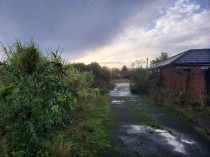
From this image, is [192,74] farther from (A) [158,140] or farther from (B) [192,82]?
(A) [158,140]

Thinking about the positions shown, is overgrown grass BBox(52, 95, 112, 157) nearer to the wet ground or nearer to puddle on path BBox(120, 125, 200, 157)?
the wet ground

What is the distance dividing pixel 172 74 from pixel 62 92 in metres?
14.8

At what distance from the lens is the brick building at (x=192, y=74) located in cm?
1616

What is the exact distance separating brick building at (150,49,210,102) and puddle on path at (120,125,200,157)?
6.45 meters

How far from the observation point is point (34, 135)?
20.1 ft

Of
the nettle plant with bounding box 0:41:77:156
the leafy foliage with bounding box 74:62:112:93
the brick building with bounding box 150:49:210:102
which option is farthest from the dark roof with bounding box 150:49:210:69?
the nettle plant with bounding box 0:41:77:156

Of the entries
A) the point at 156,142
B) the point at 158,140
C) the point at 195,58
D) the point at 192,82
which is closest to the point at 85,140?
the point at 156,142

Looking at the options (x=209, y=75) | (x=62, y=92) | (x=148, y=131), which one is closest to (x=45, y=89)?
(x=62, y=92)

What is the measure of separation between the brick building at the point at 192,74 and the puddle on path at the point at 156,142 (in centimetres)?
645

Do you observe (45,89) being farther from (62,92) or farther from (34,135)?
(34,135)

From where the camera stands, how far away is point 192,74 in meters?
16.9

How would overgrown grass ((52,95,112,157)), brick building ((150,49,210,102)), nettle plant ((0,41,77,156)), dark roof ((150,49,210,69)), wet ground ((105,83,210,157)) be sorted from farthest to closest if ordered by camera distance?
dark roof ((150,49,210,69)), brick building ((150,49,210,102)), wet ground ((105,83,210,157)), overgrown grass ((52,95,112,157)), nettle plant ((0,41,77,156))

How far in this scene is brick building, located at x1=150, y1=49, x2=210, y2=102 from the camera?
16.2 metres

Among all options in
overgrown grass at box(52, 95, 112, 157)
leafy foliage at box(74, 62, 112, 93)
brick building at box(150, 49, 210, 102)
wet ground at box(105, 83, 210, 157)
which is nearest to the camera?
overgrown grass at box(52, 95, 112, 157)
